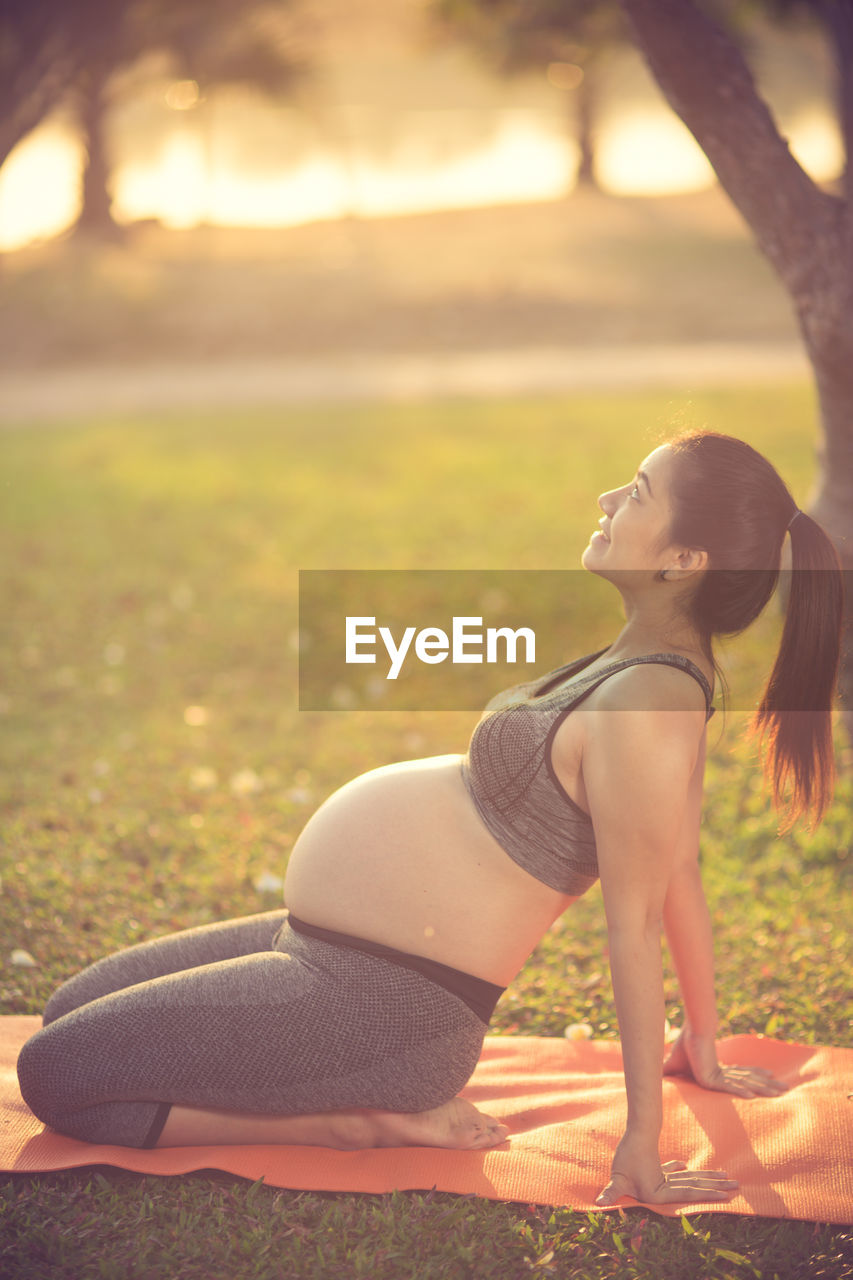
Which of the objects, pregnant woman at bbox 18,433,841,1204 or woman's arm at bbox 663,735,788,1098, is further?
woman's arm at bbox 663,735,788,1098

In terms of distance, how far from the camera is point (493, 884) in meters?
2.32

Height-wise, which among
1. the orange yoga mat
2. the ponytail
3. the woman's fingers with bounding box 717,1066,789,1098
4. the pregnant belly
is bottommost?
the orange yoga mat

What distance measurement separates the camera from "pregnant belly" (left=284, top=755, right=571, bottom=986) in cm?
232

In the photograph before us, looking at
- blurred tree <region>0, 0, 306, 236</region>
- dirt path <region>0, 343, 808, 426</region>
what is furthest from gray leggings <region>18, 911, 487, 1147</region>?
dirt path <region>0, 343, 808, 426</region>

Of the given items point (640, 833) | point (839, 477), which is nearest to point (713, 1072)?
point (640, 833)

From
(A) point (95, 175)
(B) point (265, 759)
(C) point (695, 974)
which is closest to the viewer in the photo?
(C) point (695, 974)

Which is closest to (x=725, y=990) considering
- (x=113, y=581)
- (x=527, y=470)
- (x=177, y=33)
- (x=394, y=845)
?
(x=394, y=845)

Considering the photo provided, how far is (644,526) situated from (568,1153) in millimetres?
1342

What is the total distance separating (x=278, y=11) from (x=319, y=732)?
79.2 feet

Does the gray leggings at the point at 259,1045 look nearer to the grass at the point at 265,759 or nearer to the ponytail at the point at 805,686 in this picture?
the grass at the point at 265,759

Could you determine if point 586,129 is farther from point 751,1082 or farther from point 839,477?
point 751,1082

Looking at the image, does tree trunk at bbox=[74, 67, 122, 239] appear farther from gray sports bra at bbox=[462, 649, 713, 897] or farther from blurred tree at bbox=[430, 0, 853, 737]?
gray sports bra at bbox=[462, 649, 713, 897]

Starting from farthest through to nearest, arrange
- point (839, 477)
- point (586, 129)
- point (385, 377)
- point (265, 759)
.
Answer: point (586, 129)
point (385, 377)
point (265, 759)
point (839, 477)

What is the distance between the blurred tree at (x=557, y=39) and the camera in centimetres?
962
